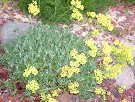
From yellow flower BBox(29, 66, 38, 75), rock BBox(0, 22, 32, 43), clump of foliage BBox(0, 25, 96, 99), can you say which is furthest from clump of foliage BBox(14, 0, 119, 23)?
yellow flower BBox(29, 66, 38, 75)

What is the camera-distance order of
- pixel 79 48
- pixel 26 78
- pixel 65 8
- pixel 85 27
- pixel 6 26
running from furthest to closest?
1. pixel 85 27
2. pixel 65 8
3. pixel 6 26
4. pixel 79 48
5. pixel 26 78

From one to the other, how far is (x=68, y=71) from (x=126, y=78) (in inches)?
54.3

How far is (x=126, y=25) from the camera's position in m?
6.12

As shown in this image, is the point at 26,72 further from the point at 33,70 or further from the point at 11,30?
the point at 11,30

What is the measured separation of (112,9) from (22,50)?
285cm

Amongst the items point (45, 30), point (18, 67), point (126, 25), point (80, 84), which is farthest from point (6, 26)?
point (126, 25)

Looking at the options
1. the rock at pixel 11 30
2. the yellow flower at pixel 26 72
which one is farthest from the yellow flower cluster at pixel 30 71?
the rock at pixel 11 30

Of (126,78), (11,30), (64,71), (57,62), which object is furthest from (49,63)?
(126,78)

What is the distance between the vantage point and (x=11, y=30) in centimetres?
454

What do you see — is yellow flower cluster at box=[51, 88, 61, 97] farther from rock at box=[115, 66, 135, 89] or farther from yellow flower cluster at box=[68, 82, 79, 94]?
rock at box=[115, 66, 135, 89]

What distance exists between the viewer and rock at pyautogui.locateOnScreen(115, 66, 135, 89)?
475 centimetres

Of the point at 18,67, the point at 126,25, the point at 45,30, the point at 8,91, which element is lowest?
the point at 8,91

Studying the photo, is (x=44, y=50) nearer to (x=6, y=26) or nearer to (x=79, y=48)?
(x=79, y=48)

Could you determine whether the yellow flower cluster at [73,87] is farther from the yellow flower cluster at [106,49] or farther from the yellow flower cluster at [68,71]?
the yellow flower cluster at [106,49]
